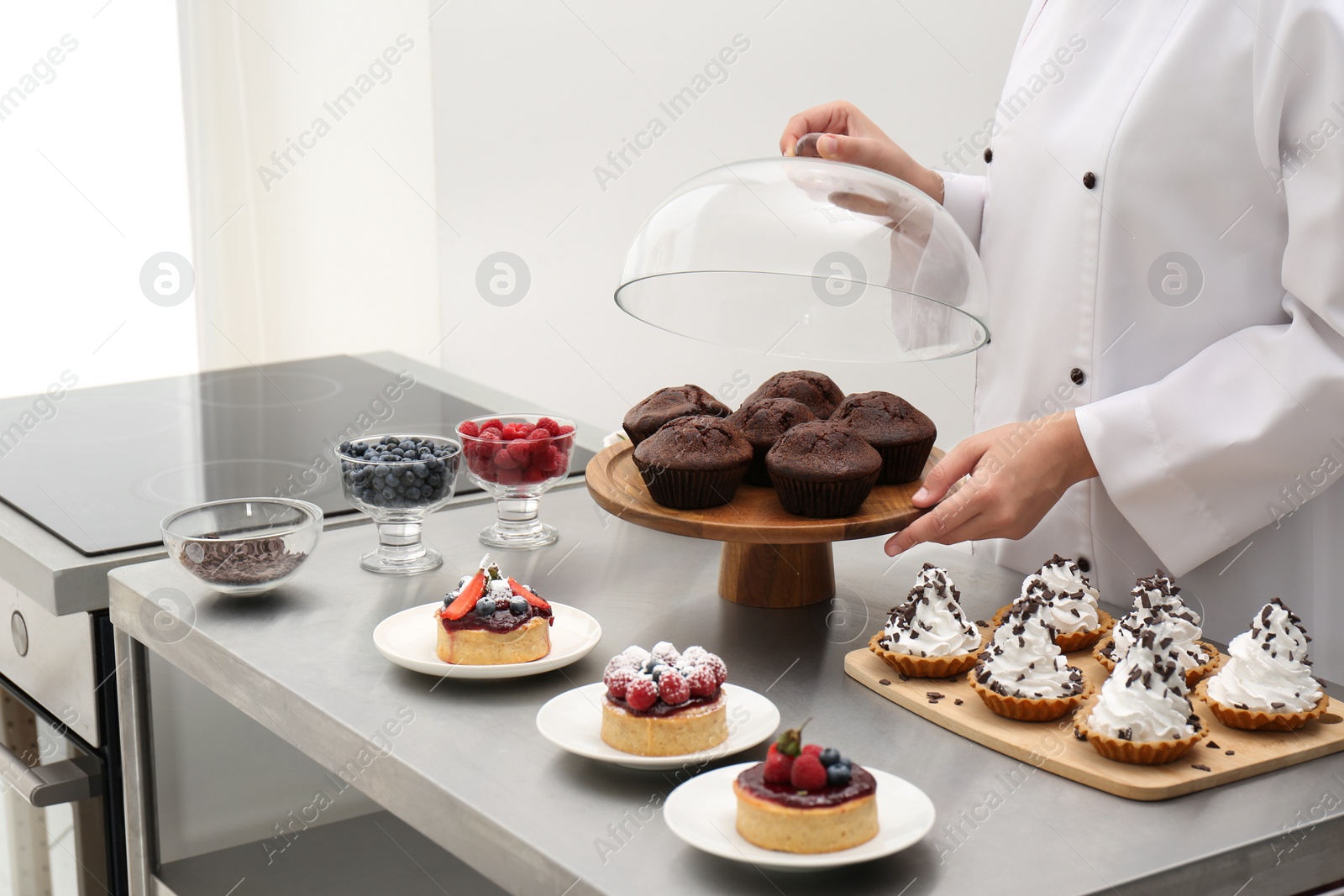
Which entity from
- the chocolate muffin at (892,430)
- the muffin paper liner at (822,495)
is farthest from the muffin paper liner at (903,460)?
the muffin paper liner at (822,495)

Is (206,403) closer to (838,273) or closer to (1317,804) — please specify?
(838,273)

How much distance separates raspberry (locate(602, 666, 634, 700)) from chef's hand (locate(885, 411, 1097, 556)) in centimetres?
35

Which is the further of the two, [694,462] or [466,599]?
[694,462]

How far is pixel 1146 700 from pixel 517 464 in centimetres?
80

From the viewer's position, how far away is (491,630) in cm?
116

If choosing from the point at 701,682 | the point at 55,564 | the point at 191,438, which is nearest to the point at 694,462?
the point at 701,682

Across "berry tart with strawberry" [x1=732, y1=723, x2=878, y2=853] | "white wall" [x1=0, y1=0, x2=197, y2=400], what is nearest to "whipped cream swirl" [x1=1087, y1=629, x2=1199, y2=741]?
"berry tart with strawberry" [x1=732, y1=723, x2=878, y2=853]

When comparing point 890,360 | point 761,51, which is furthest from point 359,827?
point 761,51

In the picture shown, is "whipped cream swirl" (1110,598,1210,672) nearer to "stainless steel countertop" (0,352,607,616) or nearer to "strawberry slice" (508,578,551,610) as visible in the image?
"strawberry slice" (508,578,551,610)

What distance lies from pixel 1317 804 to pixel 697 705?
464mm

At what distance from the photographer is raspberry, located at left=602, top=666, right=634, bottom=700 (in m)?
1.01

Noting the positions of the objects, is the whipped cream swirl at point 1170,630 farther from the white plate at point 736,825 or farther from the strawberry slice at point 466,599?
the strawberry slice at point 466,599

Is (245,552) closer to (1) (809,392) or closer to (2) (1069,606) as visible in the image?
(1) (809,392)

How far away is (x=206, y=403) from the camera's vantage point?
2.29 m
